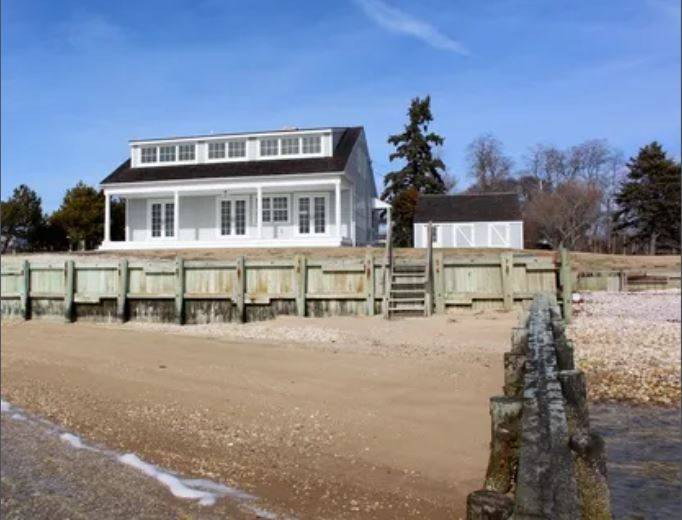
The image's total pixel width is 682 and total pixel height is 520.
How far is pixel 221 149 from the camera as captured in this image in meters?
28.7

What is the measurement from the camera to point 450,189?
851cm

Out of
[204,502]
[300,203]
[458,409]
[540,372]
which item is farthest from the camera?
[300,203]

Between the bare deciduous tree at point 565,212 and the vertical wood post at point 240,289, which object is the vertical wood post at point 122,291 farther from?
the bare deciduous tree at point 565,212

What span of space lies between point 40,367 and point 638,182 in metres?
31.5

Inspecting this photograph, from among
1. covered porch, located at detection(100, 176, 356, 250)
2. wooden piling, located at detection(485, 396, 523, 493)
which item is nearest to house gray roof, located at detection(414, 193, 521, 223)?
covered porch, located at detection(100, 176, 356, 250)

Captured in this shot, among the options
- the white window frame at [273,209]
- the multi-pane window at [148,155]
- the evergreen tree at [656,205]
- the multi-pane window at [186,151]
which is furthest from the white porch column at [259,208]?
the evergreen tree at [656,205]

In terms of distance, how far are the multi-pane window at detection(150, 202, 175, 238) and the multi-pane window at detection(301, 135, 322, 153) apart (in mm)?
6805

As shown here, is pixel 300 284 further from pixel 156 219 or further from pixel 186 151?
pixel 186 151

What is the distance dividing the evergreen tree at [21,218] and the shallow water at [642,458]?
606 cm

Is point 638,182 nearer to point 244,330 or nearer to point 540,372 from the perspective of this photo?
point 244,330

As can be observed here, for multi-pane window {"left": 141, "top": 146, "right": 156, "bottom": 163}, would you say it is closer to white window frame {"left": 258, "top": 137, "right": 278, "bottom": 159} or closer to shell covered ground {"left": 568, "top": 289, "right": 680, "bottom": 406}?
white window frame {"left": 258, "top": 137, "right": 278, "bottom": 159}

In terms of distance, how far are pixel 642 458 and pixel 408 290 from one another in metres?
9.56

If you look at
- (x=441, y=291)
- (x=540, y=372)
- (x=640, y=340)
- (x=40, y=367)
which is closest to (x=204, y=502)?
(x=540, y=372)

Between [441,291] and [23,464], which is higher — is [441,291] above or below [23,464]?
above
